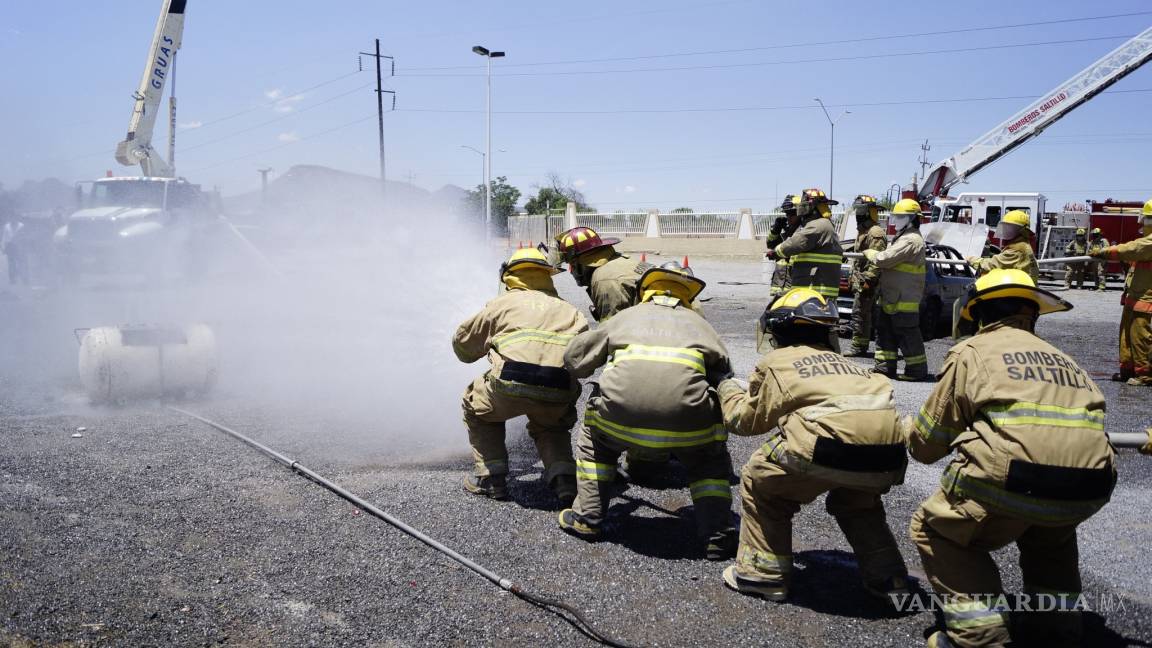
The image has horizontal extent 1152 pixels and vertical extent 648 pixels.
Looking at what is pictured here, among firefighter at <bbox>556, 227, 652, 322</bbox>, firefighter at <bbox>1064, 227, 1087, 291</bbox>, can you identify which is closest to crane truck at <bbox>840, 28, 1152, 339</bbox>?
firefighter at <bbox>1064, 227, 1087, 291</bbox>

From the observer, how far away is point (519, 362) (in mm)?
4820

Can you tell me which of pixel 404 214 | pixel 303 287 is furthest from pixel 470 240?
pixel 303 287

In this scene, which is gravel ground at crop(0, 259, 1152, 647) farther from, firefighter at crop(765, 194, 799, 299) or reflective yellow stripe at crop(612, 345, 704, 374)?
firefighter at crop(765, 194, 799, 299)

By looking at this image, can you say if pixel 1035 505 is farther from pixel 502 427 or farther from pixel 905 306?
pixel 905 306

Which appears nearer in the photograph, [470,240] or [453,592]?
[453,592]

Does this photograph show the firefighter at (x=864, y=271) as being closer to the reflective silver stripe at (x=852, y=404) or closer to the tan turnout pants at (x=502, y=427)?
the tan turnout pants at (x=502, y=427)

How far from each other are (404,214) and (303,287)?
1.83 m

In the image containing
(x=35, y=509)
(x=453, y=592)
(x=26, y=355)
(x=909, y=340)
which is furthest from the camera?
(x=26, y=355)

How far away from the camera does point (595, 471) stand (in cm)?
441

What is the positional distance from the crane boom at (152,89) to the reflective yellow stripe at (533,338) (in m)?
15.5

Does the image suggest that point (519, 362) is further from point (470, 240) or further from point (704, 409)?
point (470, 240)

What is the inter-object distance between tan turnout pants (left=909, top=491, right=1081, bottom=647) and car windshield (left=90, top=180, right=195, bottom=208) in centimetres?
1515

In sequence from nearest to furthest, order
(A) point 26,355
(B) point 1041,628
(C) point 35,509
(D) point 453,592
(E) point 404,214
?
1. (B) point 1041,628
2. (D) point 453,592
3. (C) point 35,509
4. (A) point 26,355
5. (E) point 404,214

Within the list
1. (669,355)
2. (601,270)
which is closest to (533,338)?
(669,355)
